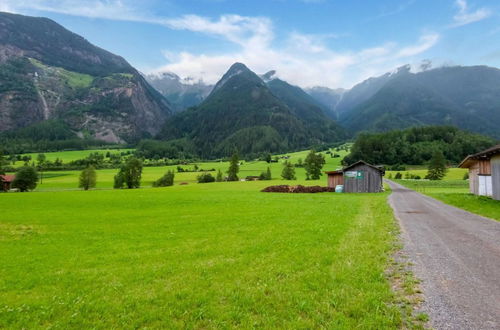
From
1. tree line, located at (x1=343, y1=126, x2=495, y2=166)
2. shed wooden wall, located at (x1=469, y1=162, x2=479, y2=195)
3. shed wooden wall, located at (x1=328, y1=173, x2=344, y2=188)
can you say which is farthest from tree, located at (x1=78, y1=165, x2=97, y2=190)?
tree line, located at (x1=343, y1=126, x2=495, y2=166)

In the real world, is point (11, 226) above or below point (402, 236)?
below

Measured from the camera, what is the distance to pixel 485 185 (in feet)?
119

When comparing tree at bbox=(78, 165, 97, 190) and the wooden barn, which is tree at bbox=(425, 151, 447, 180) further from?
tree at bbox=(78, 165, 97, 190)

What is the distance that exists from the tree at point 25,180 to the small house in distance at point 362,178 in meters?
105

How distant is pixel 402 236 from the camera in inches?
619

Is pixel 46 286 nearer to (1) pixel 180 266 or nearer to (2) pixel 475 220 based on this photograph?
(1) pixel 180 266

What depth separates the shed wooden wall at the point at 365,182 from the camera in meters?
59.8

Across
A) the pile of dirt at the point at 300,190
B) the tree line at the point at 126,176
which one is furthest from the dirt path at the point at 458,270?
the tree line at the point at 126,176

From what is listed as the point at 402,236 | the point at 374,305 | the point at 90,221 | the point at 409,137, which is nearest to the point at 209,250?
the point at 374,305

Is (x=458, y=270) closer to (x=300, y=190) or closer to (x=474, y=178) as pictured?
(x=474, y=178)

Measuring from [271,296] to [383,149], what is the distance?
18705cm

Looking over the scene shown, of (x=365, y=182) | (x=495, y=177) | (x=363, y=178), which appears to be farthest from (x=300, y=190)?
(x=495, y=177)

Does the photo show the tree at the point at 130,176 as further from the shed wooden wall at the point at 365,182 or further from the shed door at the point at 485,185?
the shed door at the point at 485,185

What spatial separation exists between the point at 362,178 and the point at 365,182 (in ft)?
3.59
